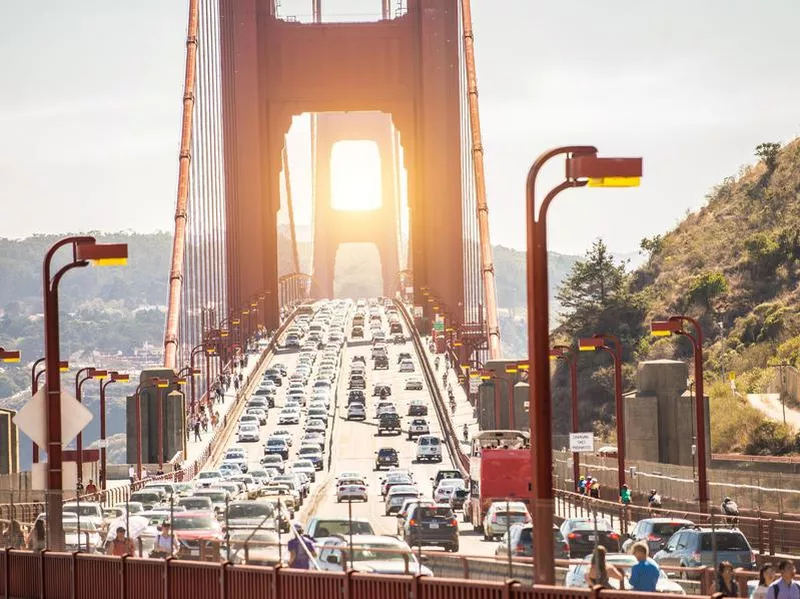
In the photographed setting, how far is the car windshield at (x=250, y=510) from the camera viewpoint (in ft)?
84.7

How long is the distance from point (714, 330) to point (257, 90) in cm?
3553

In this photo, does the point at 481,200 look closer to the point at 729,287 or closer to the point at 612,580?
the point at 729,287

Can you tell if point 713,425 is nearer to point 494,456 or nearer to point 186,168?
point 494,456

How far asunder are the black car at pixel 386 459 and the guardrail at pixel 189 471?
6962 millimetres

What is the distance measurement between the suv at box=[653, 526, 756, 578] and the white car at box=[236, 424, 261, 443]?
198ft

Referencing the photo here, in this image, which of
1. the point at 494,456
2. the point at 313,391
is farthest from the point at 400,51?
the point at 494,456

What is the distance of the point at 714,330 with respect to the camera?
109 metres

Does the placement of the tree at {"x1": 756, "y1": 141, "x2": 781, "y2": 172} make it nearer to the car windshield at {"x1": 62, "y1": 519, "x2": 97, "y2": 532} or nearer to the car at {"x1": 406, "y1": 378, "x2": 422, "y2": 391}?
the car at {"x1": 406, "y1": 378, "x2": 422, "y2": 391}

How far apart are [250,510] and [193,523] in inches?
47.0

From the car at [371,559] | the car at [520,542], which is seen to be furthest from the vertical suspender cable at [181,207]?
the car at [520,542]

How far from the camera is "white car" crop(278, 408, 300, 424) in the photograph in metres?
94.4

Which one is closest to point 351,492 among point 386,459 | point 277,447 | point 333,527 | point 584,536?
point 386,459

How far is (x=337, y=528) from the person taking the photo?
2795 cm

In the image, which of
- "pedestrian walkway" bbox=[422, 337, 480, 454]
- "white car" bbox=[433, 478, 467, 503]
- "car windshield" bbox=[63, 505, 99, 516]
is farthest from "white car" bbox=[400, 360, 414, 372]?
"car windshield" bbox=[63, 505, 99, 516]
